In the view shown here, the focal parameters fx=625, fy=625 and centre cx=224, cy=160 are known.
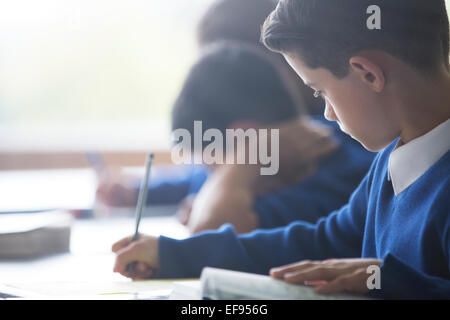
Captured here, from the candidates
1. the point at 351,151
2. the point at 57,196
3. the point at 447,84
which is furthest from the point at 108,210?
the point at 447,84

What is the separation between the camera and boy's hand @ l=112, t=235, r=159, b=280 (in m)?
0.82

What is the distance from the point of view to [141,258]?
83 cm

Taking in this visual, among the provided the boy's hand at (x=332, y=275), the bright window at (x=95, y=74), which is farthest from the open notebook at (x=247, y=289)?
the bright window at (x=95, y=74)

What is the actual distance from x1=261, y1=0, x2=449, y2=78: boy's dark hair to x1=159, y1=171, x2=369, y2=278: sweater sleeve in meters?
0.22

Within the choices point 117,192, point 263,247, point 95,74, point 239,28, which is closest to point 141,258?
point 263,247

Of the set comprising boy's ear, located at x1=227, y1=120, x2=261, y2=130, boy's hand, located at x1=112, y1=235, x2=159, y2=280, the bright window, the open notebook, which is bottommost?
the open notebook

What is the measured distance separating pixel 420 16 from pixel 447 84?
0.24 ft

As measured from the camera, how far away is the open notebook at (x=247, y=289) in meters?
0.61

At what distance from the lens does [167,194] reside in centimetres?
171

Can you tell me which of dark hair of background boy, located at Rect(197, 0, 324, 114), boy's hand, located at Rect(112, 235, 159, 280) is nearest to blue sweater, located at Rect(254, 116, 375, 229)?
dark hair of background boy, located at Rect(197, 0, 324, 114)

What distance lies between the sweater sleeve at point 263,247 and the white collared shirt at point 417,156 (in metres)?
0.13

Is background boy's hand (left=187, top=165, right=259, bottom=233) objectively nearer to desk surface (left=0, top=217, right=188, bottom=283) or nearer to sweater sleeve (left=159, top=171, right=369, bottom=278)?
desk surface (left=0, top=217, right=188, bottom=283)

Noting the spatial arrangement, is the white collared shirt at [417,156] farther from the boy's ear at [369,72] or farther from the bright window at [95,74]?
the bright window at [95,74]
